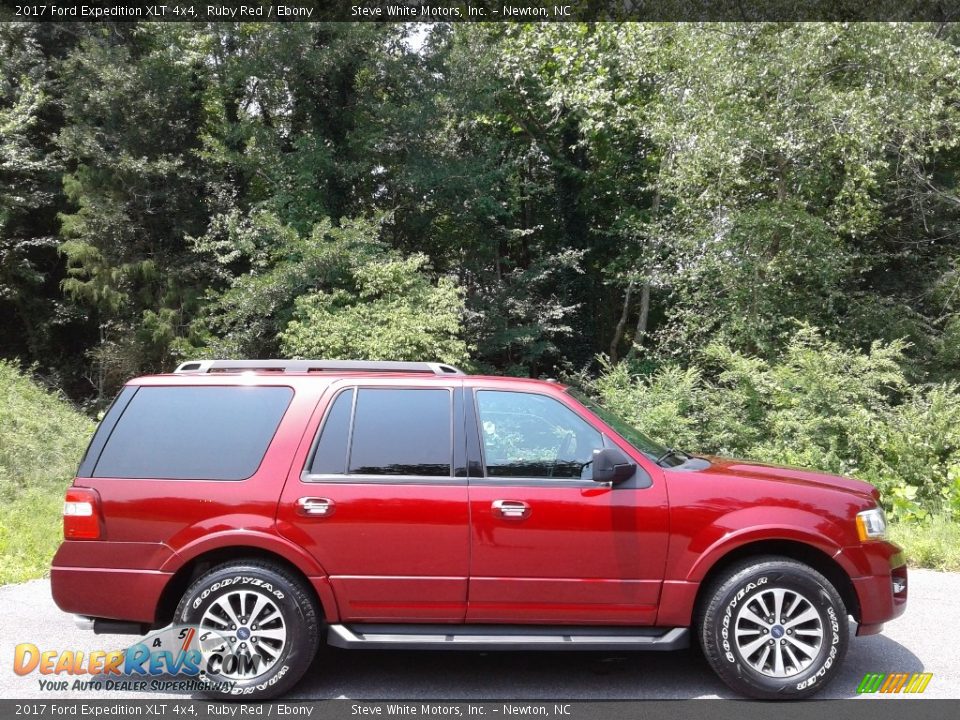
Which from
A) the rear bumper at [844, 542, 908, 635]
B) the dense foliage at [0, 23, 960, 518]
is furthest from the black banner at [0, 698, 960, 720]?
the dense foliage at [0, 23, 960, 518]

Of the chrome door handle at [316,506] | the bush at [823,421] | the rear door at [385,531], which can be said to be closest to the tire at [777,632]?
the rear door at [385,531]

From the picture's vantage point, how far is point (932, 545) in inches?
299

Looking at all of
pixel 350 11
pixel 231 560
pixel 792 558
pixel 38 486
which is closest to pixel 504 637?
pixel 231 560

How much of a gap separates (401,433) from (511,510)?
0.81 metres

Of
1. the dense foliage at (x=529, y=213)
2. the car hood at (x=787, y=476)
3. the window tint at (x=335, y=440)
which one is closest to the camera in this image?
the window tint at (x=335, y=440)

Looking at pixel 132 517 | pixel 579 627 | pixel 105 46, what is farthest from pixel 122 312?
pixel 579 627

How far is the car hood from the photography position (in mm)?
4820

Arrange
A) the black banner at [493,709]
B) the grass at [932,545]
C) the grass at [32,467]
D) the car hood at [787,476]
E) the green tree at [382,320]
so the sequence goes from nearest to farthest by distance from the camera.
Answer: the black banner at [493,709] → the car hood at [787,476] → the grass at [932,545] → the grass at [32,467] → the green tree at [382,320]

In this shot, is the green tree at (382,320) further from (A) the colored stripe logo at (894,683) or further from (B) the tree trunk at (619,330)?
(A) the colored stripe logo at (894,683)

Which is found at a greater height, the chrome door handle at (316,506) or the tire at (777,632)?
the chrome door handle at (316,506)

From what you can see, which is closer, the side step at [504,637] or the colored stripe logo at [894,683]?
the side step at [504,637]

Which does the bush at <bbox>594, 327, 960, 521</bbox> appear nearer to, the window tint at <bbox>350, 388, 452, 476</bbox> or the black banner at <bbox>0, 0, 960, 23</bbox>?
the window tint at <bbox>350, 388, 452, 476</bbox>

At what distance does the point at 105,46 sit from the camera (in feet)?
67.3

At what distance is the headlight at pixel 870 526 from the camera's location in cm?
461
